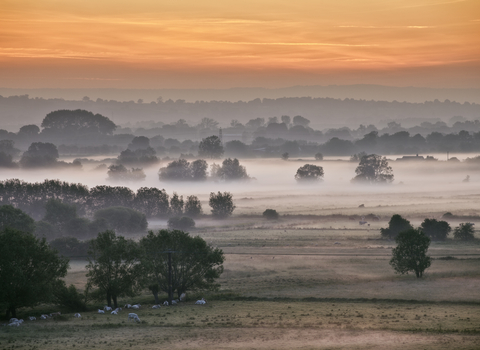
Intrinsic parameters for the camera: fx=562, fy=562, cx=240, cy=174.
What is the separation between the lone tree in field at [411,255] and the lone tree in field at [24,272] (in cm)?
3971

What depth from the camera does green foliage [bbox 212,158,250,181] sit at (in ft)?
635

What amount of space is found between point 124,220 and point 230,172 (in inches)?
3370

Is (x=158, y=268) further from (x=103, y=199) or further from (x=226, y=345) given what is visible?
(x=103, y=199)

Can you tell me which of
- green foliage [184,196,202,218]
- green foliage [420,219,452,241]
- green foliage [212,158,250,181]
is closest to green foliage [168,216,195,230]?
green foliage [184,196,202,218]

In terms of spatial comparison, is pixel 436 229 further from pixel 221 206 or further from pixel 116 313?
pixel 116 313

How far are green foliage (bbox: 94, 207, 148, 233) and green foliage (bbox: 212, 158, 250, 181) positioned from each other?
81712 millimetres

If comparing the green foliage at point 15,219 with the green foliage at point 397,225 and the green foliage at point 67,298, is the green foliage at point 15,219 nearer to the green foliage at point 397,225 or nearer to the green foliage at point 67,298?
the green foliage at point 67,298

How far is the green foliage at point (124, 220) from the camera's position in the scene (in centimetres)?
11088

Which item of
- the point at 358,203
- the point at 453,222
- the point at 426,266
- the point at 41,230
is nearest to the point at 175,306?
the point at 426,266

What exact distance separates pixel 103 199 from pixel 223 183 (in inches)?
2501

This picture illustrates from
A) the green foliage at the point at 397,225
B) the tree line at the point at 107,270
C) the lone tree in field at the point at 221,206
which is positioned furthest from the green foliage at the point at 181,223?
the tree line at the point at 107,270

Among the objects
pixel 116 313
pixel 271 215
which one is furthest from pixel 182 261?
pixel 271 215

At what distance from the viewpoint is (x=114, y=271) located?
61.4 m

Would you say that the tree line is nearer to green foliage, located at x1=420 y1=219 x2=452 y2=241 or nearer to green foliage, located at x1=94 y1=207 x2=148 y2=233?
green foliage, located at x1=420 y1=219 x2=452 y2=241
